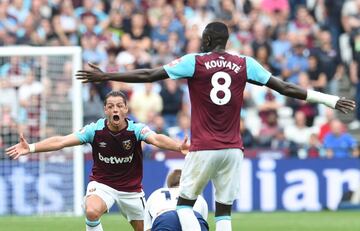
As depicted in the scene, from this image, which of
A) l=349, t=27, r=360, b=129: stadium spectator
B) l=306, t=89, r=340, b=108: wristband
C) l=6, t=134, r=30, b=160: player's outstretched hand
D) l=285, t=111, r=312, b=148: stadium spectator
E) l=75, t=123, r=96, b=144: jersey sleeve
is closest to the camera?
l=306, t=89, r=340, b=108: wristband

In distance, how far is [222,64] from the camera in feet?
36.9

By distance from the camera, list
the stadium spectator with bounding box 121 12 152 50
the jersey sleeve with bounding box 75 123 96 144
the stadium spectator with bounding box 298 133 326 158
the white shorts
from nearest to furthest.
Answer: the white shorts
the jersey sleeve with bounding box 75 123 96 144
the stadium spectator with bounding box 298 133 326 158
the stadium spectator with bounding box 121 12 152 50

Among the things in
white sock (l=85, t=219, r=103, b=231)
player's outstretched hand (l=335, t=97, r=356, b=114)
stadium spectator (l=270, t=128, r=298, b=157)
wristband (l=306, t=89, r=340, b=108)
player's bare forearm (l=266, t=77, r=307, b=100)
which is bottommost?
white sock (l=85, t=219, r=103, b=231)

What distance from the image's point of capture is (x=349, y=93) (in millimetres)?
23656

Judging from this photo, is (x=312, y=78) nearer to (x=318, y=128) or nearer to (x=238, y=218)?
(x=318, y=128)

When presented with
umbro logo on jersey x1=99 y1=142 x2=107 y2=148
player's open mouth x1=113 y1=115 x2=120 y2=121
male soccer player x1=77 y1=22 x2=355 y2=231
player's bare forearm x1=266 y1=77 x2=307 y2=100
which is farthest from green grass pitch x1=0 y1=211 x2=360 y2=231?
player's bare forearm x1=266 y1=77 x2=307 y2=100

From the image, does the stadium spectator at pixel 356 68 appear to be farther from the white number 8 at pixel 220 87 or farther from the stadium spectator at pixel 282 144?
the white number 8 at pixel 220 87

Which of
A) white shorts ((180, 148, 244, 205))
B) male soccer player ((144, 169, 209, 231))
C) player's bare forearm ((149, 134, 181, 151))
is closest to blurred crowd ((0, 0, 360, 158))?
player's bare forearm ((149, 134, 181, 151))

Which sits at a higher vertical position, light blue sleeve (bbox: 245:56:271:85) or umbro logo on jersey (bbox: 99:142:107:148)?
light blue sleeve (bbox: 245:56:271:85)

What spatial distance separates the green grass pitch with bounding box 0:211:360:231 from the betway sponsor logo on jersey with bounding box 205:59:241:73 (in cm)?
529

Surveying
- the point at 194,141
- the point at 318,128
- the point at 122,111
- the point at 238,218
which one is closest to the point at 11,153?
the point at 122,111

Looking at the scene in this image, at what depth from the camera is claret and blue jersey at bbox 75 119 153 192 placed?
12734 millimetres

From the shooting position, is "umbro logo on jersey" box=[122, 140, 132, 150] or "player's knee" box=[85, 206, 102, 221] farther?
"umbro logo on jersey" box=[122, 140, 132, 150]

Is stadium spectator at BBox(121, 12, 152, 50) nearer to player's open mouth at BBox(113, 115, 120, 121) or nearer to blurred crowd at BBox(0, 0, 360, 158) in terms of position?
blurred crowd at BBox(0, 0, 360, 158)
